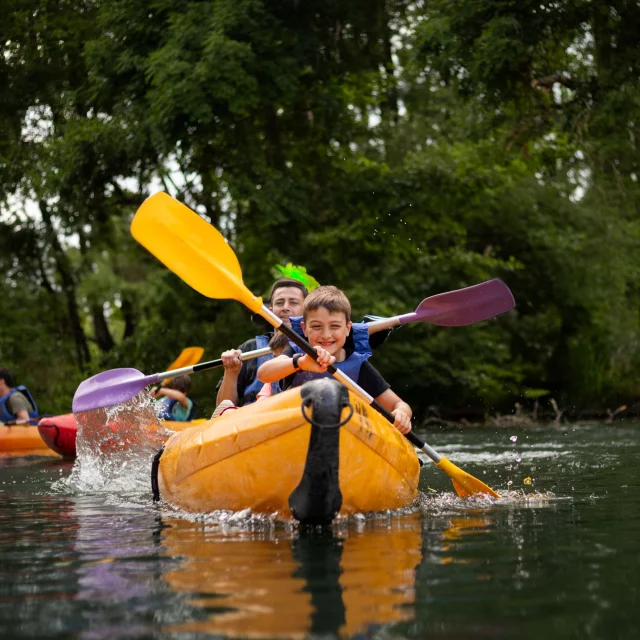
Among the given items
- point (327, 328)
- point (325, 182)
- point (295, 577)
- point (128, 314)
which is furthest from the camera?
point (128, 314)

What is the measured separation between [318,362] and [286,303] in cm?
148

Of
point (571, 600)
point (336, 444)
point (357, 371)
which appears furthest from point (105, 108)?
point (571, 600)

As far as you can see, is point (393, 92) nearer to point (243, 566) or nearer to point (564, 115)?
point (564, 115)

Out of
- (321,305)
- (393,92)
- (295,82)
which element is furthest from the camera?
(393,92)

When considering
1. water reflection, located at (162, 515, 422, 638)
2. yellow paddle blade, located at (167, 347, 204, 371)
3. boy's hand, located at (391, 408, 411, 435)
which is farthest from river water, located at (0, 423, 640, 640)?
yellow paddle blade, located at (167, 347, 204, 371)

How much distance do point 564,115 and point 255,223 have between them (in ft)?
14.5

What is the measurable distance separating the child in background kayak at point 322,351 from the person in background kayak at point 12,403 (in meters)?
6.47

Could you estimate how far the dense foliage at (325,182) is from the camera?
12.7 m

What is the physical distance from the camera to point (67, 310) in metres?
17.1

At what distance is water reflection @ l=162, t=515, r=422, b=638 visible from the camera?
252 cm

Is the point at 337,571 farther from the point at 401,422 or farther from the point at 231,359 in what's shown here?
the point at 231,359

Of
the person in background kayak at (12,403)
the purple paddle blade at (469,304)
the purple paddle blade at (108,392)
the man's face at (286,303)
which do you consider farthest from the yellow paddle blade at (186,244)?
the person in background kayak at (12,403)

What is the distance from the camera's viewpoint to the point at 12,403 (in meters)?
10.7

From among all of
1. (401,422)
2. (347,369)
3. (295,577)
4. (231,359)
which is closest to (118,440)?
(231,359)
